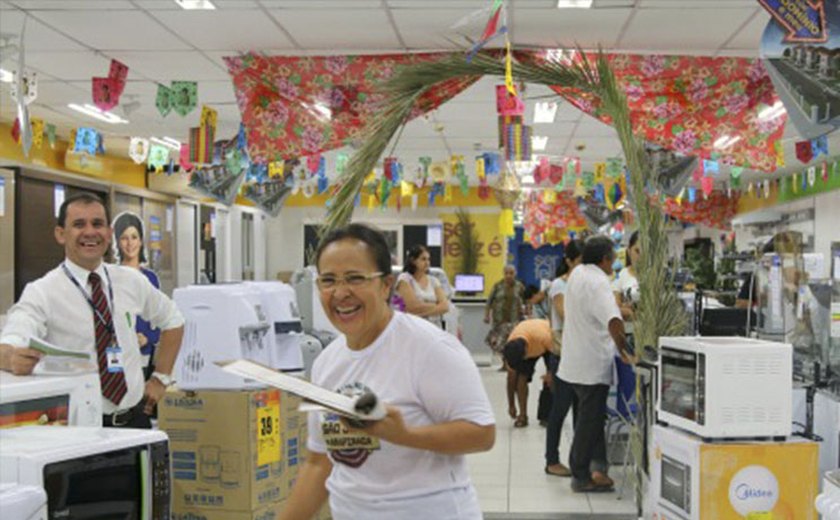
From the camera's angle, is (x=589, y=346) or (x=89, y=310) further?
(x=589, y=346)

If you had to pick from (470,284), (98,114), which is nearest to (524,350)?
(98,114)

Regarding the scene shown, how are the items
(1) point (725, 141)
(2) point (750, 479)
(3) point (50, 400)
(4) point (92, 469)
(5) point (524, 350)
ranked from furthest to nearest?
(5) point (524, 350) → (1) point (725, 141) → (2) point (750, 479) → (3) point (50, 400) → (4) point (92, 469)

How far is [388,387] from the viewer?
6.75 feet

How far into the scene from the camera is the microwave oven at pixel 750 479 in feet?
12.0

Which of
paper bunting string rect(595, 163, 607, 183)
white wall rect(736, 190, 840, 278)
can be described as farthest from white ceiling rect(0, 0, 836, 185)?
white wall rect(736, 190, 840, 278)

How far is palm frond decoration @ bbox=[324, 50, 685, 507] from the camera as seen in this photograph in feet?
13.9

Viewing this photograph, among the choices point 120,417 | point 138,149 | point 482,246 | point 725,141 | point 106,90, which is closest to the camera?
point 120,417

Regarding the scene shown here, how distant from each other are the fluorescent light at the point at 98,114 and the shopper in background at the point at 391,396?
877cm

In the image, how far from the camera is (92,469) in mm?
2033

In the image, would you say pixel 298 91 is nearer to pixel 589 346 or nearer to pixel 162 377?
pixel 589 346

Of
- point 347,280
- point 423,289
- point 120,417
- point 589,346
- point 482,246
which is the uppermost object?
point 482,246

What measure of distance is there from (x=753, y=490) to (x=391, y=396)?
2196 mm

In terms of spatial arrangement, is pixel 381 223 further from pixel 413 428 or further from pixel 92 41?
pixel 413 428

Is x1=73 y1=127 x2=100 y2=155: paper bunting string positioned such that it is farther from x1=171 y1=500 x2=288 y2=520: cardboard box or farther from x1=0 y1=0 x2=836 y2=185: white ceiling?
x1=171 y1=500 x2=288 y2=520: cardboard box
